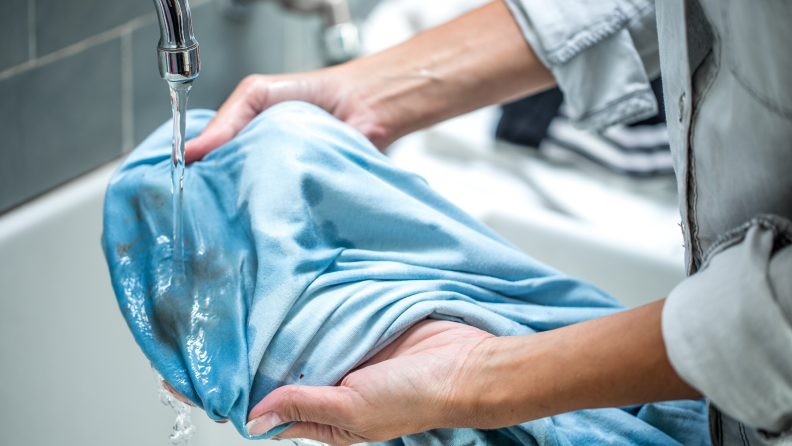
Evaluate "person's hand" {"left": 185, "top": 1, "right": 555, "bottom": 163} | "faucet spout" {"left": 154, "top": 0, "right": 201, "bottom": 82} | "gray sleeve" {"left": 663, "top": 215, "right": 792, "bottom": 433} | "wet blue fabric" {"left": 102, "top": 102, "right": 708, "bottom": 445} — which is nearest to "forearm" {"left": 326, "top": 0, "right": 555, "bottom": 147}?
"person's hand" {"left": 185, "top": 1, "right": 555, "bottom": 163}

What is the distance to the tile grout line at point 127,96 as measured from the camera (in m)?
0.82

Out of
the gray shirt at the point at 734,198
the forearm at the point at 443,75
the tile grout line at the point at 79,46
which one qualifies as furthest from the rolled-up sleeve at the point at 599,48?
the tile grout line at the point at 79,46

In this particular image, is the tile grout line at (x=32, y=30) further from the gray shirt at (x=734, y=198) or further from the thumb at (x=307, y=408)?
the gray shirt at (x=734, y=198)

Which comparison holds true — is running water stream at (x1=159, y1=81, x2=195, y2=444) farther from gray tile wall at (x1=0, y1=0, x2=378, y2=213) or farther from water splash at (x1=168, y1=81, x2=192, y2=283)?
gray tile wall at (x1=0, y1=0, x2=378, y2=213)

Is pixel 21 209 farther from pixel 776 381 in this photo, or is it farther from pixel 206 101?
pixel 776 381

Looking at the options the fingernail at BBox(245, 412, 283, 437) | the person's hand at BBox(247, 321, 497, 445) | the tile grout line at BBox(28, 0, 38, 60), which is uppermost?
the tile grout line at BBox(28, 0, 38, 60)

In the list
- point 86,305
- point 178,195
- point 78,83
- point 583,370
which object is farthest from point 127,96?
point 583,370

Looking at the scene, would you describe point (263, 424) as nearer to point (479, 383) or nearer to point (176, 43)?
point (479, 383)

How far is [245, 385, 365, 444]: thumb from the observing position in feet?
1.33

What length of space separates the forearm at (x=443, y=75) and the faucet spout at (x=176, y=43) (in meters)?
0.22

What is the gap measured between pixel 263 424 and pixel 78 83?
1.80ft

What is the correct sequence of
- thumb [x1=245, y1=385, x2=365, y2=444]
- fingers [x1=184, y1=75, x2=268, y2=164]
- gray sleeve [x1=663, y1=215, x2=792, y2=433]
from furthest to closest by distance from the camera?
fingers [x1=184, y1=75, x2=268, y2=164]
thumb [x1=245, y1=385, x2=365, y2=444]
gray sleeve [x1=663, y1=215, x2=792, y2=433]

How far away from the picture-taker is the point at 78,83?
0.77 meters

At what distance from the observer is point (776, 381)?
307mm
